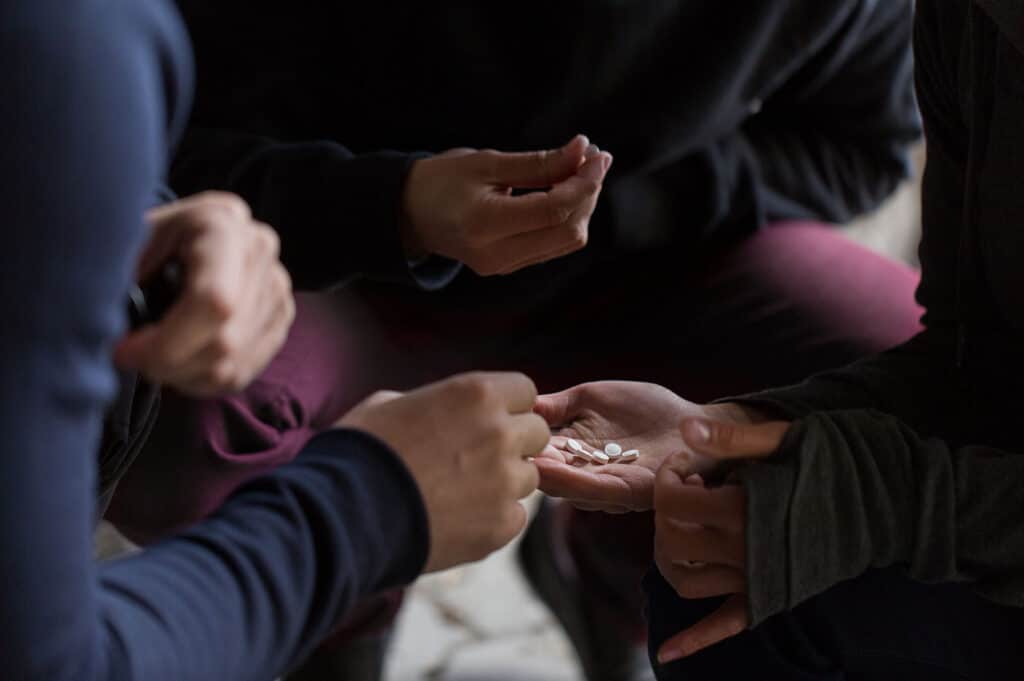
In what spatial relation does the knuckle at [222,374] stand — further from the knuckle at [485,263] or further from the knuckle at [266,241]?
the knuckle at [485,263]

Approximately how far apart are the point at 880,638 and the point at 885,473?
0.39 feet

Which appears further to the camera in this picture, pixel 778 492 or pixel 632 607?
pixel 632 607


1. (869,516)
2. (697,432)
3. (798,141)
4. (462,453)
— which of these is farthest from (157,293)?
(798,141)

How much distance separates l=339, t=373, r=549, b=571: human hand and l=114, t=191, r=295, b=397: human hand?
→ 0.26ft

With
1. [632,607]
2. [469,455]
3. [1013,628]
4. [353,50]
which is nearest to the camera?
[469,455]

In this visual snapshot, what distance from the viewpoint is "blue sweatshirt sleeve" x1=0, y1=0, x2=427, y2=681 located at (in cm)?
42

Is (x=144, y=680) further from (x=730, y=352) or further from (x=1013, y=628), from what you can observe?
(x=730, y=352)

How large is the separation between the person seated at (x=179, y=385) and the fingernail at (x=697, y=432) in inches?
3.0

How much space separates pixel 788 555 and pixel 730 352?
0.37 m

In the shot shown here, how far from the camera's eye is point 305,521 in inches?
20.5

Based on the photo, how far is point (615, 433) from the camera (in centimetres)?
75

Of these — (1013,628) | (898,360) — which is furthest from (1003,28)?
(1013,628)

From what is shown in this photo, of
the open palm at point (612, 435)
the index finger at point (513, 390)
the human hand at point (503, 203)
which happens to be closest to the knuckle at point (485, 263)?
the human hand at point (503, 203)

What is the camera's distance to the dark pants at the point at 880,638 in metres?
0.70
